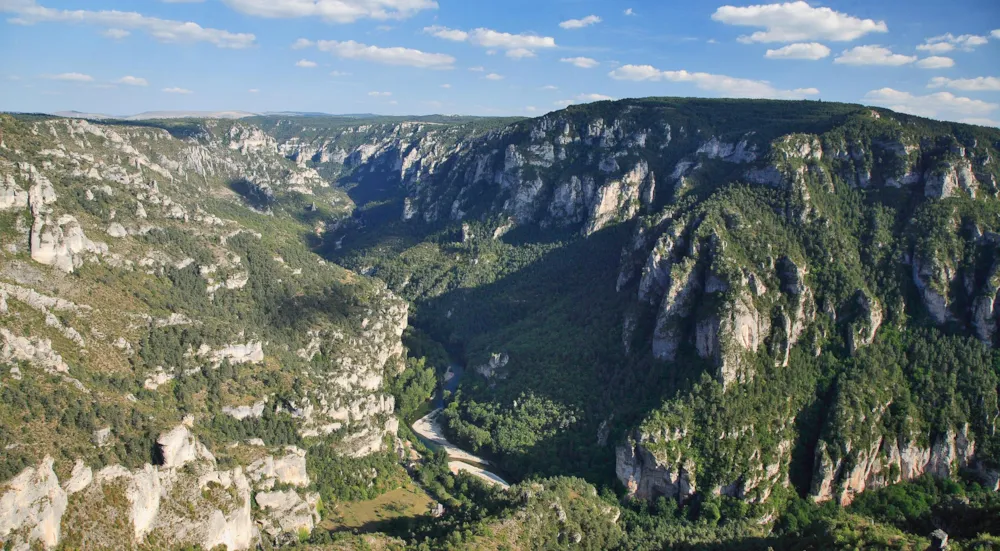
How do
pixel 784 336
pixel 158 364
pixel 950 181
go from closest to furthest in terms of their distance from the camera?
pixel 158 364, pixel 784 336, pixel 950 181

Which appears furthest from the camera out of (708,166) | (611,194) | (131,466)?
(611,194)

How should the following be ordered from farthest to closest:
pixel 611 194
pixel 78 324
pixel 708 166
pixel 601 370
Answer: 1. pixel 611 194
2. pixel 708 166
3. pixel 601 370
4. pixel 78 324

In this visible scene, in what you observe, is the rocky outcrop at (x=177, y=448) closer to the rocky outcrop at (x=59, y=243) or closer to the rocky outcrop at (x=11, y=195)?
the rocky outcrop at (x=59, y=243)

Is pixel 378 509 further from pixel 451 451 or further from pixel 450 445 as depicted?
pixel 450 445

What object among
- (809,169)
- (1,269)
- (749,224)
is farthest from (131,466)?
(809,169)

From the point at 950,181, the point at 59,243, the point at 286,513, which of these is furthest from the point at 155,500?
the point at 950,181

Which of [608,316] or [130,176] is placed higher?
[130,176]

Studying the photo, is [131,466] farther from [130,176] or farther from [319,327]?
[130,176]

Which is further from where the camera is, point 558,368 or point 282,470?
point 558,368
